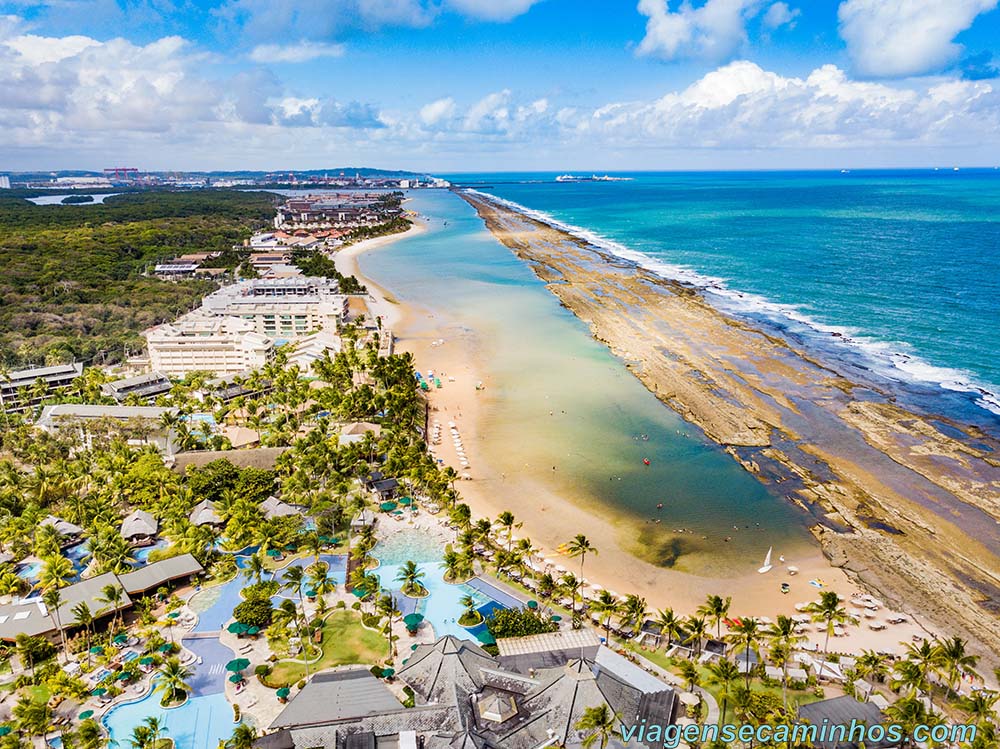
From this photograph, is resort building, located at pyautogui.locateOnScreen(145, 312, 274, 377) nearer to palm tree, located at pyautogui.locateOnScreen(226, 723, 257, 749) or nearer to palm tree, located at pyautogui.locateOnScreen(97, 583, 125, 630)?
palm tree, located at pyautogui.locateOnScreen(97, 583, 125, 630)

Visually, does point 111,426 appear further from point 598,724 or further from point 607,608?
point 598,724

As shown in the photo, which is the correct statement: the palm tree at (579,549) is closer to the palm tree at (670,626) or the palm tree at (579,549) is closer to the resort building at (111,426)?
the palm tree at (670,626)

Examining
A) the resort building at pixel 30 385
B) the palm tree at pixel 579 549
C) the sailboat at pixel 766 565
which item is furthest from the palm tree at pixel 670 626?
the resort building at pixel 30 385

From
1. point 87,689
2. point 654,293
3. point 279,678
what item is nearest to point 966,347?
point 654,293

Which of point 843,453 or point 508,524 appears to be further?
point 843,453

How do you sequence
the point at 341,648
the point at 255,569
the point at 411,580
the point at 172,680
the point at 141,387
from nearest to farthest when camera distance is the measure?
the point at 172,680 → the point at 341,648 → the point at 411,580 → the point at 255,569 → the point at 141,387

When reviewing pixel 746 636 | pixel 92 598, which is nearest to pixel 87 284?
pixel 92 598
